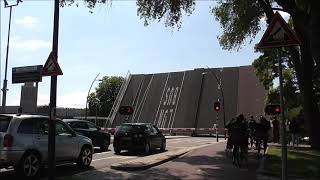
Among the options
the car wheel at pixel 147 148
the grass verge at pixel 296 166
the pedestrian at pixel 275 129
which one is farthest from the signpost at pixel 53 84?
the pedestrian at pixel 275 129

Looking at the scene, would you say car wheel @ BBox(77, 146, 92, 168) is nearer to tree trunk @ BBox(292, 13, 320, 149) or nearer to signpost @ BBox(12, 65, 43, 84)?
tree trunk @ BBox(292, 13, 320, 149)

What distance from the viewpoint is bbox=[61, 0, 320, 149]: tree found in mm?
19469

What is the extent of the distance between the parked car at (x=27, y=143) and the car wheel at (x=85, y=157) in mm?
816

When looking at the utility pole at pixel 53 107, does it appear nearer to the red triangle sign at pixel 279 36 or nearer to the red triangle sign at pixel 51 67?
the red triangle sign at pixel 51 67

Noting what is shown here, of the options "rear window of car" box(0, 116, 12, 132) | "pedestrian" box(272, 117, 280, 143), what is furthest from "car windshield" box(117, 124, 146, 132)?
"pedestrian" box(272, 117, 280, 143)

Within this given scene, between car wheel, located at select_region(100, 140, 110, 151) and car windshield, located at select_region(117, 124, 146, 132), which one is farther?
car wheel, located at select_region(100, 140, 110, 151)

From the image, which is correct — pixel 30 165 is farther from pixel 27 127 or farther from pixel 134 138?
pixel 134 138

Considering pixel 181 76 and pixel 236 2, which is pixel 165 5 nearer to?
pixel 236 2

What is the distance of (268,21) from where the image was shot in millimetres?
25375

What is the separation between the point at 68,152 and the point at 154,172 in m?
2.70

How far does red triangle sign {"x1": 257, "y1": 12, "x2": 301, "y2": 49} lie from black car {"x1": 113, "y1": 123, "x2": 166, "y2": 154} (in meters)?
15.2

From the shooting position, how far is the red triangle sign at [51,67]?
12.8m

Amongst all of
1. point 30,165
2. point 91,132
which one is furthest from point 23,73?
point 30,165

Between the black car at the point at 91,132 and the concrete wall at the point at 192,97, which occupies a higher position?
the concrete wall at the point at 192,97
